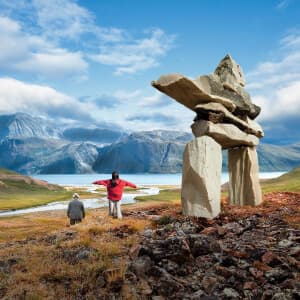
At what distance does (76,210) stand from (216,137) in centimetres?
1141

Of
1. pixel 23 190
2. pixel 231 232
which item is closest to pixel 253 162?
pixel 231 232

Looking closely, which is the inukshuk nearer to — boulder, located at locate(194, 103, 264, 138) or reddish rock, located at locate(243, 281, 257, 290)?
boulder, located at locate(194, 103, 264, 138)

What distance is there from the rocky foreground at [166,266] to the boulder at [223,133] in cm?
638

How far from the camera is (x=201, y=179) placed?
67.6ft

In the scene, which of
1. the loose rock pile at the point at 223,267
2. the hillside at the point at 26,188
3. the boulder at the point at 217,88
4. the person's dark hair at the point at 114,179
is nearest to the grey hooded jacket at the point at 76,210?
the person's dark hair at the point at 114,179

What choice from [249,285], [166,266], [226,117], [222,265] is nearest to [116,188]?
[226,117]

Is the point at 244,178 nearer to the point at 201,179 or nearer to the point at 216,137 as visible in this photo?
the point at 216,137

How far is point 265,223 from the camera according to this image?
18.6 m

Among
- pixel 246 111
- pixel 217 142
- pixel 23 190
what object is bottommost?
pixel 23 190

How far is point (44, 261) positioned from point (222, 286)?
700cm

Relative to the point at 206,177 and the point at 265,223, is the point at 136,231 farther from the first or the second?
the point at 265,223

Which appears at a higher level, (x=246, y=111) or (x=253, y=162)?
(x=246, y=111)

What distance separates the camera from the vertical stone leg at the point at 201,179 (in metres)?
20.7

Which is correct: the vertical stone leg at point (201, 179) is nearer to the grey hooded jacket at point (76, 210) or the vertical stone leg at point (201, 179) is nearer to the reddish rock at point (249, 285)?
the grey hooded jacket at point (76, 210)
